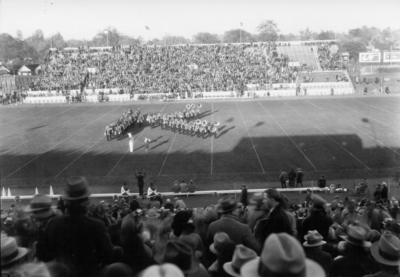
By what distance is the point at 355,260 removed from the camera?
373 cm

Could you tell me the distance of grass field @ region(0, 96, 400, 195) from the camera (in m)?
16.8

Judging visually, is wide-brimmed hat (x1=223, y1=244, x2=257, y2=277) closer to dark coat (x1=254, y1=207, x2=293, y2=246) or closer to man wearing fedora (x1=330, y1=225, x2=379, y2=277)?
man wearing fedora (x1=330, y1=225, x2=379, y2=277)

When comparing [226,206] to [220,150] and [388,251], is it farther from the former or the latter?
[220,150]

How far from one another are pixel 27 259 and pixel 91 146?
19133mm

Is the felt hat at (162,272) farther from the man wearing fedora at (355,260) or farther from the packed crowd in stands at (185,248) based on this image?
the man wearing fedora at (355,260)

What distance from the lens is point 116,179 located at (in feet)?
55.2

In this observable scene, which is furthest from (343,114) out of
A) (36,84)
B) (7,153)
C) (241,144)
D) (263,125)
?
(36,84)

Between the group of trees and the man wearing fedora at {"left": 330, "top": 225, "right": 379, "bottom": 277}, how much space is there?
58.1 m

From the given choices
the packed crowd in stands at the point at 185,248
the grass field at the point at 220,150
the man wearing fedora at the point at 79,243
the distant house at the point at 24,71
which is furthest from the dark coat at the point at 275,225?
the distant house at the point at 24,71

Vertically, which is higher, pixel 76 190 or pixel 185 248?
pixel 76 190

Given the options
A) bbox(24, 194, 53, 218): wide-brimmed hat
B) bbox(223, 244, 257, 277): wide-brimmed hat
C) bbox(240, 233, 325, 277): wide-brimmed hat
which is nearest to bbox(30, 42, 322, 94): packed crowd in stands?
bbox(24, 194, 53, 218): wide-brimmed hat

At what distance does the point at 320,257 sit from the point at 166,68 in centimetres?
5262

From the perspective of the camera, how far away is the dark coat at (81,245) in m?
3.55

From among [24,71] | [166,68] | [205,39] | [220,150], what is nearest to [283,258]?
[220,150]
